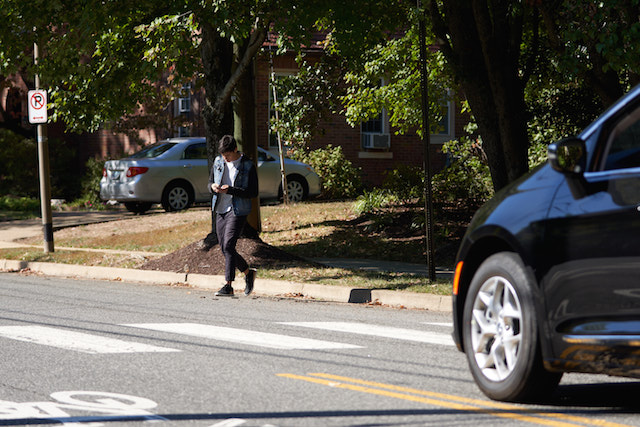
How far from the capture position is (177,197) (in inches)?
885

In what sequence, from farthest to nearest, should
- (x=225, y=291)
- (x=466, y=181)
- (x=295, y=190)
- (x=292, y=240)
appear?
(x=295, y=190)
(x=466, y=181)
(x=292, y=240)
(x=225, y=291)

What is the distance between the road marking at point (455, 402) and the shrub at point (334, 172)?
61.3 feet

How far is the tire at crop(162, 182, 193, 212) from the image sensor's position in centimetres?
2231

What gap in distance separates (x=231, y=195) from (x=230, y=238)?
0.52 m

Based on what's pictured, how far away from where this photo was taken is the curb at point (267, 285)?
35.9 ft

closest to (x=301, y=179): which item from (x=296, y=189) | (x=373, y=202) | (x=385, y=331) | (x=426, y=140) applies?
(x=296, y=189)

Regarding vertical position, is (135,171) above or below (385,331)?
above

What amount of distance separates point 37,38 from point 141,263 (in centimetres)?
396

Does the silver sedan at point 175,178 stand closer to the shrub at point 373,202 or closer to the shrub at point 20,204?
the shrub at point 373,202

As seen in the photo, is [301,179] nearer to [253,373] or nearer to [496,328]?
[253,373]

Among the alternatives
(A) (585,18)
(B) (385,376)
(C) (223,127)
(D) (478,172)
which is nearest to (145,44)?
(C) (223,127)

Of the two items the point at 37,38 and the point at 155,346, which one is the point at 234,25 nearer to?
the point at 37,38

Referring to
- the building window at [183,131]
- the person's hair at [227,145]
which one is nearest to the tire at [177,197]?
the building window at [183,131]

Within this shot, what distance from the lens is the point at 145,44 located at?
14.8 m
